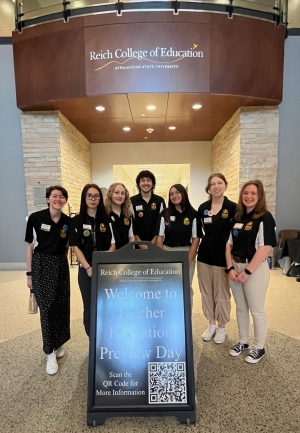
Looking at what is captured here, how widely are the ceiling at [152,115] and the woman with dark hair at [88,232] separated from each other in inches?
112

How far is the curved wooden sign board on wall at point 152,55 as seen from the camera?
13.0 ft

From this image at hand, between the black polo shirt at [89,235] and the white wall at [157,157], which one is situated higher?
the white wall at [157,157]

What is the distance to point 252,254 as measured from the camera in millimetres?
2055

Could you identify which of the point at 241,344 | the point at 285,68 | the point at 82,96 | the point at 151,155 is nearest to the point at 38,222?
the point at 241,344

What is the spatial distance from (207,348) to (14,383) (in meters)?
1.59

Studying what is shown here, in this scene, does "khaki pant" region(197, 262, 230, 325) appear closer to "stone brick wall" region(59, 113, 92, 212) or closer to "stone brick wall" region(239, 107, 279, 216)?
"stone brick wall" region(239, 107, 279, 216)

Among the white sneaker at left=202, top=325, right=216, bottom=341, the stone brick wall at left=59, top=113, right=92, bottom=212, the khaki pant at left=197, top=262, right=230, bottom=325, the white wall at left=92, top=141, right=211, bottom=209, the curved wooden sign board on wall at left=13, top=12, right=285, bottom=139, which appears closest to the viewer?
the khaki pant at left=197, top=262, right=230, bottom=325

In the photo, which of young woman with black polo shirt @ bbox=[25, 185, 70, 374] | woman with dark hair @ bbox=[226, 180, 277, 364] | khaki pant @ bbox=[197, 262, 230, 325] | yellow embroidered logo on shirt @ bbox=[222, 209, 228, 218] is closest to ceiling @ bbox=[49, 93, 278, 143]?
yellow embroidered logo on shirt @ bbox=[222, 209, 228, 218]

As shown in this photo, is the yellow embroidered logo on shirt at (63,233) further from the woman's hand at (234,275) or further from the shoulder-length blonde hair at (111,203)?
the woman's hand at (234,275)

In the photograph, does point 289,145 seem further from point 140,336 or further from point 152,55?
point 140,336

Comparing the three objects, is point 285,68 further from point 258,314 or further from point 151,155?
point 258,314

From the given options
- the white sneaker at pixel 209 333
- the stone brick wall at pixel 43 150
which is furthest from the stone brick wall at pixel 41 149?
the white sneaker at pixel 209 333

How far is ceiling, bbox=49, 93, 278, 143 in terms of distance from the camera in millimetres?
4363

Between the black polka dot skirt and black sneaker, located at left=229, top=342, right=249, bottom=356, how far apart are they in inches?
57.7
